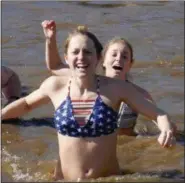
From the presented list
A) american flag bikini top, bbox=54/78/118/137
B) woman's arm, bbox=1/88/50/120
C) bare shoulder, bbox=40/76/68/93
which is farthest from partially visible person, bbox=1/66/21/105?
american flag bikini top, bbox=54/78/118/137

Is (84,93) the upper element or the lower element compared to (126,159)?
upper

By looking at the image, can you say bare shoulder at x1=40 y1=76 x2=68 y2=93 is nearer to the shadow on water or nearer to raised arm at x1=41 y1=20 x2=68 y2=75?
raised arm at x1=41 y1=20 x2=68 y2=75

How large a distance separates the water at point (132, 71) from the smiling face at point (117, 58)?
0.61 meters

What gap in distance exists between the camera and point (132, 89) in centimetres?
461

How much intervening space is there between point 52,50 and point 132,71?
2.55 metres

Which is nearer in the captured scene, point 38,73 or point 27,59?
point 38,73

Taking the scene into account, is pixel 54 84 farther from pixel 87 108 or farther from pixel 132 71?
pixel 132 71

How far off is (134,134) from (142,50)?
2.90 meters

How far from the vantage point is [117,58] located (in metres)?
5.74

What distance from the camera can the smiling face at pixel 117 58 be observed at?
5.75 m

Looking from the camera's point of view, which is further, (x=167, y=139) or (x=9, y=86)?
(x=9, y=86)

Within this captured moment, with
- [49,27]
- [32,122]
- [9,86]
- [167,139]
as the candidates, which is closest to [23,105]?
[49,27]

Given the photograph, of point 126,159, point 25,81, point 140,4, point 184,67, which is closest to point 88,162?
point 126,159

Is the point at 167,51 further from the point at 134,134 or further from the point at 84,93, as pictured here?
the point at 84,93
